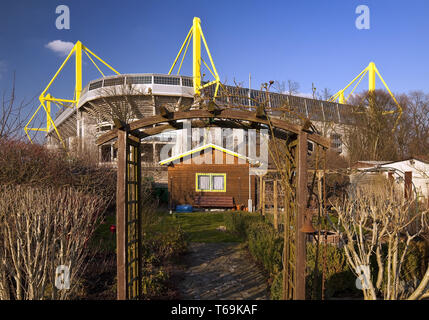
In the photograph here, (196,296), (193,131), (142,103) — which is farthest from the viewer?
(142,103)

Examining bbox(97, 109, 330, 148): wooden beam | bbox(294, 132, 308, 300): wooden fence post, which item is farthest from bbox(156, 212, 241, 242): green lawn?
bbox(294, 132, 308, 300): wooden fence post

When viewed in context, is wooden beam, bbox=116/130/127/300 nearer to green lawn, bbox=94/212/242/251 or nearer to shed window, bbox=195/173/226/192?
green lawn, bbox=94/212/242/251

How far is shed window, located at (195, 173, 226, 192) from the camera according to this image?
17844 millimetres

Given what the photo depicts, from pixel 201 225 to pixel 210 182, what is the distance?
5254mm

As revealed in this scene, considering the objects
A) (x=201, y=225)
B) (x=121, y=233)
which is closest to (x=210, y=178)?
(x=201, y=225)

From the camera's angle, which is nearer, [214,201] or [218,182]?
[214,201]

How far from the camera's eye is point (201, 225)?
12.8m

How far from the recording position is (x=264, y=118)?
11.9 ft

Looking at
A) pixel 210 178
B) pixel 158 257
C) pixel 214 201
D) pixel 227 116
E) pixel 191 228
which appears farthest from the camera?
pixel 210 178

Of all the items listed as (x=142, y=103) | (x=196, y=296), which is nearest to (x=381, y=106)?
(x=142, y=103)

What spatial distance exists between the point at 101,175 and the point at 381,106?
25.5 meters

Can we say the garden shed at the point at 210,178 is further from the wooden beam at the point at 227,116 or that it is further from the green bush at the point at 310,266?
the wooden beam at the point at 227,116

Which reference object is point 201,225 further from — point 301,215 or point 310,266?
point 301,215
